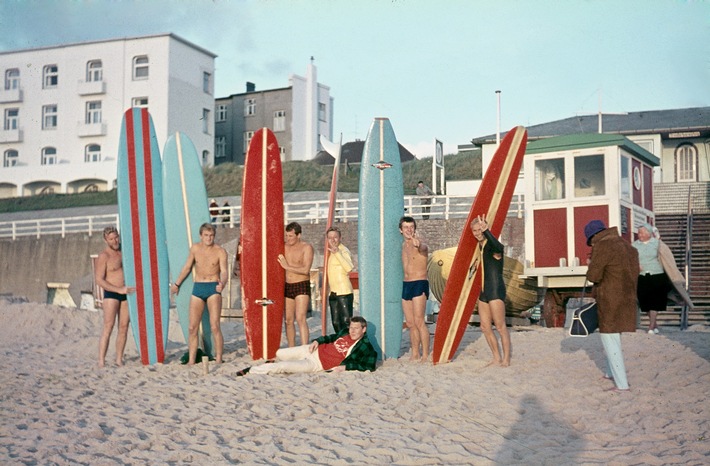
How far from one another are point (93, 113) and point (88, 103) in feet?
1.63

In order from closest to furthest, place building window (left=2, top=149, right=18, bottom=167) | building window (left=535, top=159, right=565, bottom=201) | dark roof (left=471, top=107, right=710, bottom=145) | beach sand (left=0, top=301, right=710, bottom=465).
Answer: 1. beach sand (left=0, top=301, right=710, bottom=465)
2. building window (left=535, top=159, right=565, bottom=201)
3. dark roof (left=471, top=107, right=710, bottom=145)
4. building window (left=2, top=149, right=18, bottom=167)

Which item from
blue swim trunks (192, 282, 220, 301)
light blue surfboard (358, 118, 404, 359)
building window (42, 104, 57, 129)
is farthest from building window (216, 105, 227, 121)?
blue swim trunks (192, 282, 220, 301)

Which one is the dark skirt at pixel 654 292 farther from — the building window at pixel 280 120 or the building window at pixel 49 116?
the building window at pixel 49 116

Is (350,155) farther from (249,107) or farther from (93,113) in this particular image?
(93,113)

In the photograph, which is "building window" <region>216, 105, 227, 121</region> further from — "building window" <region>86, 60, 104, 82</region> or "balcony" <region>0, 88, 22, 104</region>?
"balcony" <region>0, 88, 22, 104</region>

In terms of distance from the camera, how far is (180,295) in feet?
30.1

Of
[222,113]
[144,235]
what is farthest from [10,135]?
[144,235]

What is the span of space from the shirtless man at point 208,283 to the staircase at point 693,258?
6315 mm

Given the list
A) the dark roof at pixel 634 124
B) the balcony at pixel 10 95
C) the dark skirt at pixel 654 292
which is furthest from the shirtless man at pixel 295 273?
the balcony at pixel 10 95

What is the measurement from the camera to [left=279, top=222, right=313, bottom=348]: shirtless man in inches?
339

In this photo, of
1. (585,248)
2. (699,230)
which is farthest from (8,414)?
(699,230)

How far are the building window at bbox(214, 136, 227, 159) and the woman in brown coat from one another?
38992 mm

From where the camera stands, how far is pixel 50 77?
127ft

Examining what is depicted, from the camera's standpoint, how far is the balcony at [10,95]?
39.2 meters
